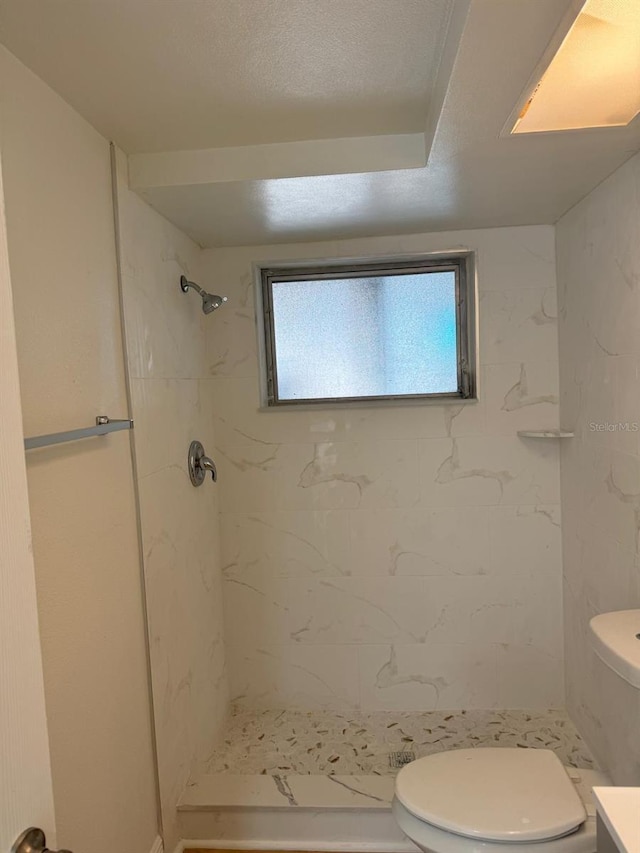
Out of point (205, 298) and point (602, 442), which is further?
point (205, 298)

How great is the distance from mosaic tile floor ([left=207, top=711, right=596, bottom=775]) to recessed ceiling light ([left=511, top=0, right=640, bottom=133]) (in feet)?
6.61

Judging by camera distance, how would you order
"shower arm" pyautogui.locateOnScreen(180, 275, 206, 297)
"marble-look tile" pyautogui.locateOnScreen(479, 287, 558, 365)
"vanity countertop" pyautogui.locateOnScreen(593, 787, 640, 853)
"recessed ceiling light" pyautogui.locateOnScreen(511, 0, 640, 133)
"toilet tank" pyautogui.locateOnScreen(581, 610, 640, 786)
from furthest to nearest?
"marble-look tile" pyautogui.locateOnScreen(479, 287, 558, 365) → "shower arm" pyautogui.locateOnScreen(180, 275, 206, 297) → "toilet tank" pyautogui.locateOnScreen(581, 610, 640, 786) → "recessed ceiling light" pyautogui.locateOnScreen(511, 0, 640, 133) → "vanity countertop" pyautogui.locateOnScreen(593, 787, 640, 853)

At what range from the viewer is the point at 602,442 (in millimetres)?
1943

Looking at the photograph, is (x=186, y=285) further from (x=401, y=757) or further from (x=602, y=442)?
(x=401, y=757)

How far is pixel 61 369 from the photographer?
1.33 m

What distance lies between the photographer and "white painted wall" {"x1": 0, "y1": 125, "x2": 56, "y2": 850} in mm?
700

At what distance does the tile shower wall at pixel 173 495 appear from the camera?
1776mm

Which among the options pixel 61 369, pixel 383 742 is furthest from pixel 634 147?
pixel 383 742

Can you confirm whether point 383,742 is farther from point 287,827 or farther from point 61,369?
point 61,369

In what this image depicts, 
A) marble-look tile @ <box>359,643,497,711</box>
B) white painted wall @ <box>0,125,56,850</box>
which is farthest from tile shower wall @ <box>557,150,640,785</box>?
white painted wall @ <box>0,125,56,850</box>

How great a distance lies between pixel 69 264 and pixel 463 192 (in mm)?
1196

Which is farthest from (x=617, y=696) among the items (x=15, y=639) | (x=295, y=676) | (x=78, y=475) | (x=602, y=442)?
(x=15, y=639)

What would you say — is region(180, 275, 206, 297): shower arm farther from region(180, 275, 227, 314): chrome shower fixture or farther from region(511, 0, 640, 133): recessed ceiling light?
region(511, 0, 640, 133): recessed ceiling light

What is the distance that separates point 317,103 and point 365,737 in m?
2.20
